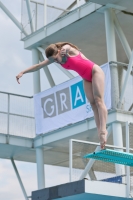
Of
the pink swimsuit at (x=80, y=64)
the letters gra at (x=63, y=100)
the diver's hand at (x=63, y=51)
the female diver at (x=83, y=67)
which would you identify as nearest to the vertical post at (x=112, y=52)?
the letters gra at (x=63, y=100)

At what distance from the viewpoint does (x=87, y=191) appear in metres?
19.0

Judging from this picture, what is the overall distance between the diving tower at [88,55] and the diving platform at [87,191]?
6 centimetres

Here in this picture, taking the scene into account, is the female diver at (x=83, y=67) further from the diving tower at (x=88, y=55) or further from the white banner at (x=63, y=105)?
the white banner at (x=63, y=105)

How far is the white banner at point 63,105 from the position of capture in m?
23.6

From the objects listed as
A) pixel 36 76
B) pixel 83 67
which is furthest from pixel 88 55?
pixel 83 67

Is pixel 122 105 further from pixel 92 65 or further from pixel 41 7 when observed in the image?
pixel 92 65

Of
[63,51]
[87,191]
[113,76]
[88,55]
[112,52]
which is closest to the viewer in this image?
[63,51]

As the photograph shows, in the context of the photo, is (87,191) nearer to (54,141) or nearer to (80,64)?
(54,141)

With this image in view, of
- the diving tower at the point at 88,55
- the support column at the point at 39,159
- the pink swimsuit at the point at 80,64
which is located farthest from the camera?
the support column at the point at 39,159

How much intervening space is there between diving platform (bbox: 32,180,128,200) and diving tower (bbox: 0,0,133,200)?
6 centimetres

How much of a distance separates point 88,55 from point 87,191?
10275 millimetres

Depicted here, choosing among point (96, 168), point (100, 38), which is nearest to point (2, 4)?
point (100, 38)

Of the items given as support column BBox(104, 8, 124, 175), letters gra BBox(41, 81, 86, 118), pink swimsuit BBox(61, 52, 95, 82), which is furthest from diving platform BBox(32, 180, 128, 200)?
pink swimsuit BBox(61, 52, 95, 82)

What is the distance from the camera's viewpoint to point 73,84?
79.6 ft
